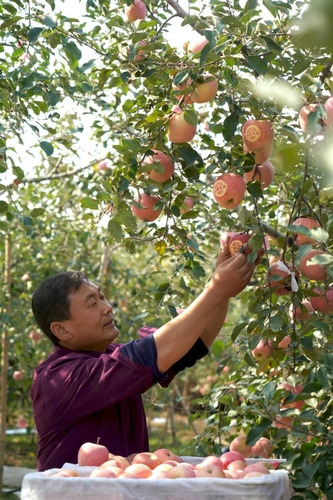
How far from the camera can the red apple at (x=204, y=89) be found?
1713 millimetres

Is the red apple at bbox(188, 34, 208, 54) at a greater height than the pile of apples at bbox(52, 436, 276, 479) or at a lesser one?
greater

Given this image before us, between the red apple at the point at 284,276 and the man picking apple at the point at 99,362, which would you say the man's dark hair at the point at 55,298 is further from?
the red apple at the point at 284,276

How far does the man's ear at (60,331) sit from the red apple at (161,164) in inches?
16.8

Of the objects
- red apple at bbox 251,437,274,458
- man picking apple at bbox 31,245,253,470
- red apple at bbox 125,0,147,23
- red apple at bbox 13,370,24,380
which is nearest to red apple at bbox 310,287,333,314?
man picking apple at bbox 31,245,253,470

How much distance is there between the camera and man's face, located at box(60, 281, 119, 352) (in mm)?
1871

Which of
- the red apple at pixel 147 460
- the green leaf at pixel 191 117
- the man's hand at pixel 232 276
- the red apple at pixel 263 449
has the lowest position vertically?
the red apple at pixel 263 449

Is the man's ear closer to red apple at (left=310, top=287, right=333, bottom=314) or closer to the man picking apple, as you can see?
the man picking apple

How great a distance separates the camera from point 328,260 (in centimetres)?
125

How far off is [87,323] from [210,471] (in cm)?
62

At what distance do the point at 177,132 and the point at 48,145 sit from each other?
2.53ft

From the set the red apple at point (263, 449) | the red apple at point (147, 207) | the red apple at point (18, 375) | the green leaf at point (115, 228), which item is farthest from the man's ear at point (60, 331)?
the red apple at point (18, 375)

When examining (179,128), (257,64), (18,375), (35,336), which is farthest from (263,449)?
(18,375)

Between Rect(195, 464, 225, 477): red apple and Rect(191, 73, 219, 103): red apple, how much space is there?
807mm

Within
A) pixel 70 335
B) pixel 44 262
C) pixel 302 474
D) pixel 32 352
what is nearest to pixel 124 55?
pixel 70 335
